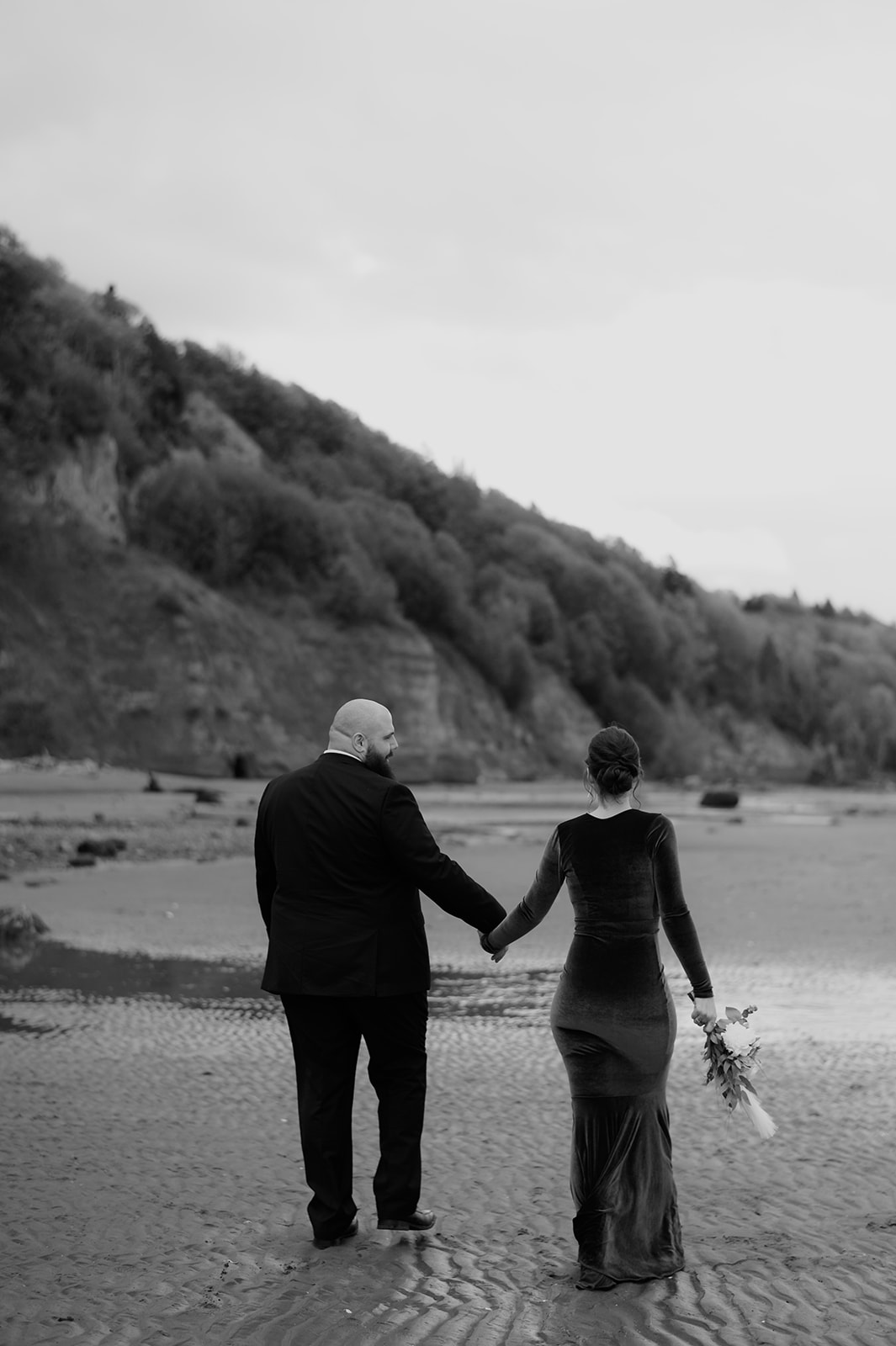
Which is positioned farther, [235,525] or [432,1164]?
[235,525]

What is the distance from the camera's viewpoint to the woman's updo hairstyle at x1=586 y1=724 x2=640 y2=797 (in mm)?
4555

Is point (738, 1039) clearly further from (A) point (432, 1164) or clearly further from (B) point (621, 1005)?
(A) point (432, 1164)

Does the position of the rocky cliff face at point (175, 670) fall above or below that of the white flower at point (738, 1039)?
above

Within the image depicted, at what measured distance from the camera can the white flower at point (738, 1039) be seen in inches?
183

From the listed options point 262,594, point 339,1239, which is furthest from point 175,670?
point 339,1239

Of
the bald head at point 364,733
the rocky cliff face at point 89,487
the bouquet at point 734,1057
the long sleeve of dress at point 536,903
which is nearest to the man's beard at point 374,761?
the bald head at point 364,733

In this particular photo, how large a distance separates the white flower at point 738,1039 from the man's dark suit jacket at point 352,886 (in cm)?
89

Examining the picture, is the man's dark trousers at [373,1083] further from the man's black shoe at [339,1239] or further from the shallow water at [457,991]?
the shallow water at [457,991]

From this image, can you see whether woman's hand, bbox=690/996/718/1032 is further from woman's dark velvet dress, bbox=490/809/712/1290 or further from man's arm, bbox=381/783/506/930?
man's arm, bbox=381/783/506/930

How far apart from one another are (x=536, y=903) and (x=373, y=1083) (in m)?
0.87

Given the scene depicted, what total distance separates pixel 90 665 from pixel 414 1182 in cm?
3958

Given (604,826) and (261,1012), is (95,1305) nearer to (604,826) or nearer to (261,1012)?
(604,826)

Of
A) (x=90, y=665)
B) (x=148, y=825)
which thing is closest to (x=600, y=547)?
(x=90, y=665)

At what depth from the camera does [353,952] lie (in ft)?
15.8
